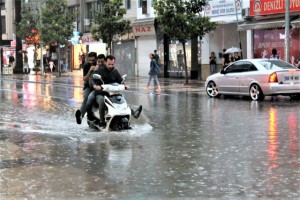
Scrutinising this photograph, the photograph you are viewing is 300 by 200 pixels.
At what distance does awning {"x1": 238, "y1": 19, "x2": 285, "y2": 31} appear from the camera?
28.1 metres

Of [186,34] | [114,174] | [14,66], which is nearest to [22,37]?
[14,66]

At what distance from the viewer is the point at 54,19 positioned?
47500 mm

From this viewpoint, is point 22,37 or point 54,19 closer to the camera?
point 54,19

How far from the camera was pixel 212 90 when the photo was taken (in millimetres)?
22859

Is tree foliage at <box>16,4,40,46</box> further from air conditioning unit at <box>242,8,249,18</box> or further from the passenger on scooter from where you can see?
→ the passenger on scooter

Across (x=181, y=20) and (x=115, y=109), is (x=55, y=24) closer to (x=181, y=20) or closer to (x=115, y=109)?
(x=181, y=20)

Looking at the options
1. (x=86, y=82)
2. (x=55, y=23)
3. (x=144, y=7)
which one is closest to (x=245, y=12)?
(x=144, y=7)

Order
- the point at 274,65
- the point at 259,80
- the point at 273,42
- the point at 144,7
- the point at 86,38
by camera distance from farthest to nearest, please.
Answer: the point at 86,38, the point at 144,7, the point at 273,42, the point at 274,65, the point at 259,80

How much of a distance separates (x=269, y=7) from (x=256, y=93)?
10.1 metres

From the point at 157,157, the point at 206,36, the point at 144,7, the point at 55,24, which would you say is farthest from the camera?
the point at 55,24

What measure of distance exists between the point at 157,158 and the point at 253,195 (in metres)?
2.62

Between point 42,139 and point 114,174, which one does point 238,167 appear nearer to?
point 114,174

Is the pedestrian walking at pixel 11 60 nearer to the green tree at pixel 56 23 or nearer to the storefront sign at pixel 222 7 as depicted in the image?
the green tree at pixel 56 23

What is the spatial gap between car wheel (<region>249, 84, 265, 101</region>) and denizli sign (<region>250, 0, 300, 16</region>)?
8536 mm
